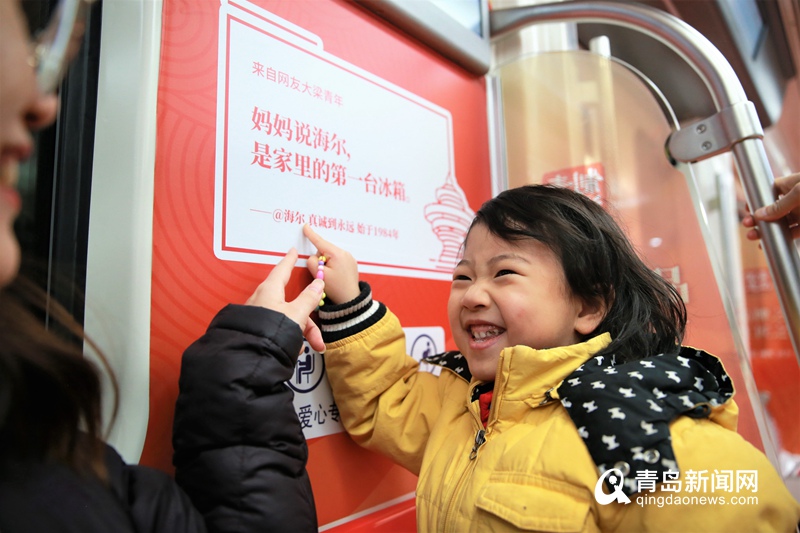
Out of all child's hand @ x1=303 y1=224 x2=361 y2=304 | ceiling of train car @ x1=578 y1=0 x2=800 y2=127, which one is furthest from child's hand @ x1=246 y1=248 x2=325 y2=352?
ceiling of train car @ x1=578 y1=0 x2=800 y2=127

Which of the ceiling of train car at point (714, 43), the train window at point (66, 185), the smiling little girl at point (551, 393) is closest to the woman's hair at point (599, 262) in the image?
the smiling little girl at point (551, 393)

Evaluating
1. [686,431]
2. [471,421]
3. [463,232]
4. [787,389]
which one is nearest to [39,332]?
[471,421]

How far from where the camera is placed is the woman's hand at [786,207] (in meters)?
1.12

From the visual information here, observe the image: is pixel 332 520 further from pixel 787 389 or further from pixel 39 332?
pixel 787 389

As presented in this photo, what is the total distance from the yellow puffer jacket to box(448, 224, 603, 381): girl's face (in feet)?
0.19

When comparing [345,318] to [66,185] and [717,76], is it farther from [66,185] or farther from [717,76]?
[717,76]

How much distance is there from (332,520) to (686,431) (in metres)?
0.57

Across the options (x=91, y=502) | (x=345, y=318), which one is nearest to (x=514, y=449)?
(x=345, y=318)

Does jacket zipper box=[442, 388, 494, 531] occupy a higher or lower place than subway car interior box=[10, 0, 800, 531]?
lower

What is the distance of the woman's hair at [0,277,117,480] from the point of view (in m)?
0.47

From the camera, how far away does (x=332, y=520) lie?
0.92 m

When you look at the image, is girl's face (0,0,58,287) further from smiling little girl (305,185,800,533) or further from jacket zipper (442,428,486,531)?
jacket zipper (442,428,486,531)

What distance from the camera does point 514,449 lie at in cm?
82

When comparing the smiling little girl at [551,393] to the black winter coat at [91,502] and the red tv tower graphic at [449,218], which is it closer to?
the red tv tower graphic at [449,218]
